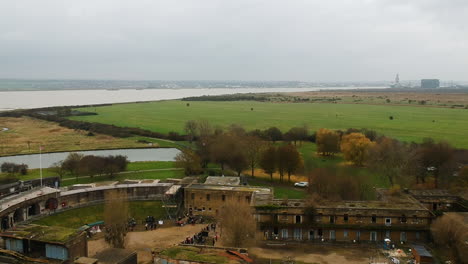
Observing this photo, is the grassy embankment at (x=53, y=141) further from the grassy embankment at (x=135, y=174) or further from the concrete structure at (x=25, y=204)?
the concrete structure at (x=25, y=204)

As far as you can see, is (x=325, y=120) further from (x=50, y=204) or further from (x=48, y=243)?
(x=48, y=243)

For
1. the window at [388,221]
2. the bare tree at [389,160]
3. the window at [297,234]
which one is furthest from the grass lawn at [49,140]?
the window at [388,221]

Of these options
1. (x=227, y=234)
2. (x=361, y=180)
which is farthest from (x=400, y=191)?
(x=227, y=234)

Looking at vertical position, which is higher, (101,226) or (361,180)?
(361,180)

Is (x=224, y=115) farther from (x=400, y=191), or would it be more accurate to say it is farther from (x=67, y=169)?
(x=400, y=191)

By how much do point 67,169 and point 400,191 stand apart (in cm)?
4198

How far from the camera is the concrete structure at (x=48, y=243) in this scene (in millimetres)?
28766

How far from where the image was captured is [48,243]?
2895 cm

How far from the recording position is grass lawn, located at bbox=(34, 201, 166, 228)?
130 feet

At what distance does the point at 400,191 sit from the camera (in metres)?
42.5

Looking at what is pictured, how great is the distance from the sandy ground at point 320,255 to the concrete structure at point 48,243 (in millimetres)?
13181

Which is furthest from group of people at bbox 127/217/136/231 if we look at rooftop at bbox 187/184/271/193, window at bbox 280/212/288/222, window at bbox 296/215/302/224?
window at bbox 296/215/302/224

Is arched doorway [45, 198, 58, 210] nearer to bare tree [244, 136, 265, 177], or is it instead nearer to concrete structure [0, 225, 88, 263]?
concrete structure [0, 225, 88, 263]

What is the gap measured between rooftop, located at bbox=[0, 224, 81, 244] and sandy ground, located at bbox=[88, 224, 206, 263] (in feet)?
11.4
